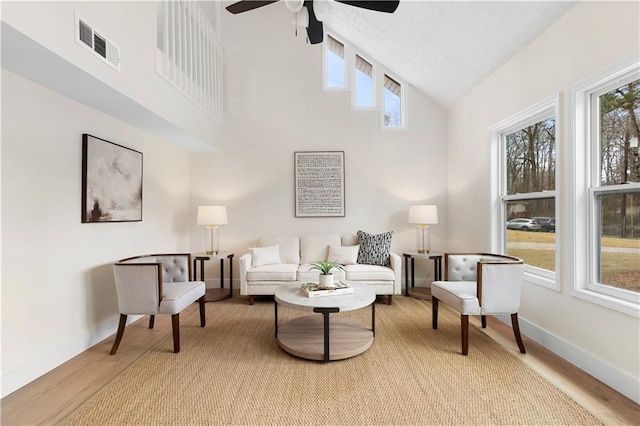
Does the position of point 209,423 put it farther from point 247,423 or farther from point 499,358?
point 499,358

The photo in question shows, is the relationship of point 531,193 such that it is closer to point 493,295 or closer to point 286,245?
point 493,295

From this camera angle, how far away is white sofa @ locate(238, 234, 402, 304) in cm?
412

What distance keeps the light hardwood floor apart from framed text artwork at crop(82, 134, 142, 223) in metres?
1.20

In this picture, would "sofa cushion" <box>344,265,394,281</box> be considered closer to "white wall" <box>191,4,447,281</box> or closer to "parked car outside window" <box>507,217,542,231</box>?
"white wall" <box>191,4,447,281</box>

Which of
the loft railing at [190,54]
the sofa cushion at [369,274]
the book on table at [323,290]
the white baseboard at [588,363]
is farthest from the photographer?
the sofa cushion at [369,274]

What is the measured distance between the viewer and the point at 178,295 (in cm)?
283

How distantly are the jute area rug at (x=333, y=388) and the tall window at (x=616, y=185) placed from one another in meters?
0.98

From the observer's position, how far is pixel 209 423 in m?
1.82

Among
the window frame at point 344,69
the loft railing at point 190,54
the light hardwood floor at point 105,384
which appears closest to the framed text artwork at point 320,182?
the window frame at point 344,69

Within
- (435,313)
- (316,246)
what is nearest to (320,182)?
(316,246)

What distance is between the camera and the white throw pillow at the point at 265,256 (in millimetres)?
4406

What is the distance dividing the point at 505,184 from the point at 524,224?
0.60m

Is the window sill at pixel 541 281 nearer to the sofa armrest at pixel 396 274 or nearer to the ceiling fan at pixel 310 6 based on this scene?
the sofa armrest at pixel 396 274

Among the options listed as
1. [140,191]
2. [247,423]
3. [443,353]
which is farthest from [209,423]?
[140,191]
